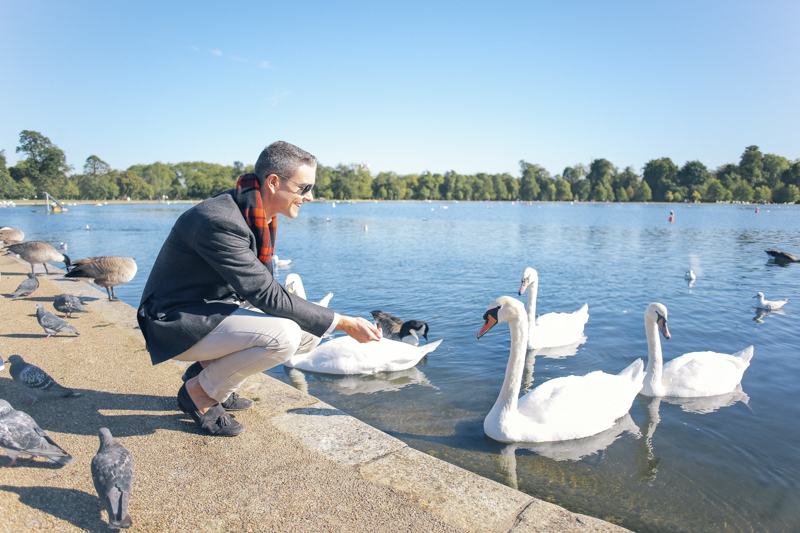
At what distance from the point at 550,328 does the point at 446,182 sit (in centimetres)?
16614

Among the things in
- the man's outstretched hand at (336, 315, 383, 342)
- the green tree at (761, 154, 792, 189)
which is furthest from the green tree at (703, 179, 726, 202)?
the man's outstretched hand at (336, 315, 383, 342)

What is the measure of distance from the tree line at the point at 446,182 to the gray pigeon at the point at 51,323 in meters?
80.6

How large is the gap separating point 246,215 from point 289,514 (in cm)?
181

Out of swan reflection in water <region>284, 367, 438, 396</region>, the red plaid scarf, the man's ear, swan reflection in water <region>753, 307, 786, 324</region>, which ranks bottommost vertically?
swan reflection in water <region>284, 367, 438, 396</region>

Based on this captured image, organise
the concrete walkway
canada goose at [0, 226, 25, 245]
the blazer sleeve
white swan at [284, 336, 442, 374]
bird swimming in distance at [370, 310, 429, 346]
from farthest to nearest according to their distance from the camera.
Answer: canada goose at [0, 226, 25, 245] → bird swimming in distance at [370, 310, 429, 346] → white swan at [284, 336, 442, 374] → the blazer sleeve → the concrete walkway

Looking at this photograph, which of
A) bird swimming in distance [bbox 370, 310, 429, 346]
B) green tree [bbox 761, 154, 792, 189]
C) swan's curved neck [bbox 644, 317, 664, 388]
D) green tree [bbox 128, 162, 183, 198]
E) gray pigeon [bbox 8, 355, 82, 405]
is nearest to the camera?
gray pigeon [bbox 8, 355, 82, 405]

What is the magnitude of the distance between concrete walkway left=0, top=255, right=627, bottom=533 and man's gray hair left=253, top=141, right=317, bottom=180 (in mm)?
1880

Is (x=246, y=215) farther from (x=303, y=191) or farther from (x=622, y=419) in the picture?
(x=622, y=419)

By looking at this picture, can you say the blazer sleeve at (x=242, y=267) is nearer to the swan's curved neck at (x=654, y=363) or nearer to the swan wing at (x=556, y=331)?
the swan's curved neck at (x=654, y=363)

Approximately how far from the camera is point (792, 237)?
29.0 m

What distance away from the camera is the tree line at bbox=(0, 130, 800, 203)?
9088 centimetres

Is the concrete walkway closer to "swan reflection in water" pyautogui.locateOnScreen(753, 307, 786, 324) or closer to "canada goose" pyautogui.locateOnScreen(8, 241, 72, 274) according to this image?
"canada goose" pyautogui.locateOnScreen(8, 241, 72, 274)

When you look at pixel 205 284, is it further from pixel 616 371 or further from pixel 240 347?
pixel 616 371

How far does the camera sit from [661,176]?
138000mm
